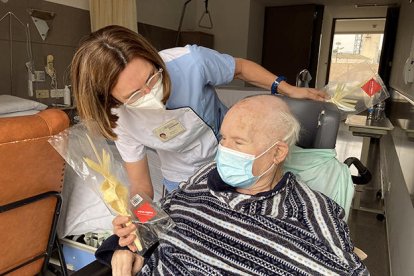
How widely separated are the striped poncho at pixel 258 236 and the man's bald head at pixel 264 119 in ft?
0.49

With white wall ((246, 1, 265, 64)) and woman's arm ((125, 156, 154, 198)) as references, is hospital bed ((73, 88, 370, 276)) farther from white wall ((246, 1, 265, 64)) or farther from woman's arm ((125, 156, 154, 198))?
white wall ((246, 1, 265, 64))

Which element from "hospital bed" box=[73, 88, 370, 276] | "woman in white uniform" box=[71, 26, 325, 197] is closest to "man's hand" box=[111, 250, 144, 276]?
"woman in white uniform" box=[71, 26, 325, 197]

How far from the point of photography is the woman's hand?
1.06 meters

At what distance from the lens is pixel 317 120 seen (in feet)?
4.01

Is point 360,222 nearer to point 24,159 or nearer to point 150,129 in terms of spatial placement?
point 150,129

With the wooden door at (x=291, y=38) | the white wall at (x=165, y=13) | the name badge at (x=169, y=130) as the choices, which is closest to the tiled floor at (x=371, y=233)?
the name badge at (x=169, y=130)

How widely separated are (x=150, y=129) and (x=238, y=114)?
0.42 metres

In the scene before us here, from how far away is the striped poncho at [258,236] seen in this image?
94cm

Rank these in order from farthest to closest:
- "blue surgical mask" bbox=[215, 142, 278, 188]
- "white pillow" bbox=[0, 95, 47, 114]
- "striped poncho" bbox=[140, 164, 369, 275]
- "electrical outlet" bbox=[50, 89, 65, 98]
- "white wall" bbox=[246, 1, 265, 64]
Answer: "white wall" bbox=[246, 1, 265, 64] → "electrical outlet" bbox=[50, 89, 65, 98] → "white pillow" bbox=[0, 95, 47, 114] → "blue surgical mask" bbox=[215, 142, 278, 188] → "striped poncho" bbox=[140, 164, 369, 275]

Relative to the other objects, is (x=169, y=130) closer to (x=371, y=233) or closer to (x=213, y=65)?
(x=213, y=65)

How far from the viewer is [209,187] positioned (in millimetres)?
1141

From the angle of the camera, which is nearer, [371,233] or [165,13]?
[371,233]

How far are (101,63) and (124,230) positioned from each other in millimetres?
513

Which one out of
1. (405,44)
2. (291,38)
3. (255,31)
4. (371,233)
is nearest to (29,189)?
(371,233)
